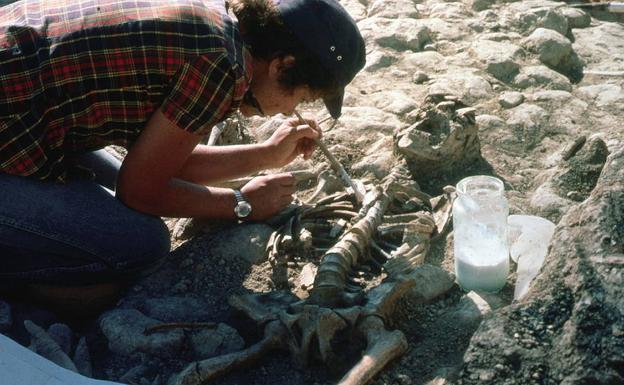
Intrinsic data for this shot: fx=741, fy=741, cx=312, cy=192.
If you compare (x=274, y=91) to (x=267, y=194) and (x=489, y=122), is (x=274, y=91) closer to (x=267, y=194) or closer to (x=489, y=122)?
(x=267, y=194)

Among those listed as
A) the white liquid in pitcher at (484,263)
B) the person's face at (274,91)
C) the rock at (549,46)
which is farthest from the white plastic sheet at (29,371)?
the rock at (549,46)

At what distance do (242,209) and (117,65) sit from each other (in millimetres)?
1112

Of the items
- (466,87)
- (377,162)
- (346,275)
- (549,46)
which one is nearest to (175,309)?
(346,275)

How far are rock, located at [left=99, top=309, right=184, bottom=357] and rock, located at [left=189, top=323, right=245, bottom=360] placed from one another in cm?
7

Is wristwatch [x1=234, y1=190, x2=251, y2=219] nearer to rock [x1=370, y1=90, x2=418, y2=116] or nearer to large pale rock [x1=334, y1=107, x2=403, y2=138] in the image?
large pale rock [x1=334, y1=107, x2=403, y2=138]

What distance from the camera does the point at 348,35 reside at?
125 inches

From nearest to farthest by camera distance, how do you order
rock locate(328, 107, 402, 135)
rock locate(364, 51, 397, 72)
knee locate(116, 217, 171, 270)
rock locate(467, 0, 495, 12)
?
1. knee locate(116, 217, 171, 270)
2. rock locate(328, 107, 402, 135)
3. rock locate(364, 51, 397, 72)
4. rock locate(467, 0, 495, 12)

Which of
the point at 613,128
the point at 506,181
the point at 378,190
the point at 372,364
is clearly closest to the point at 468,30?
the point at 613,128

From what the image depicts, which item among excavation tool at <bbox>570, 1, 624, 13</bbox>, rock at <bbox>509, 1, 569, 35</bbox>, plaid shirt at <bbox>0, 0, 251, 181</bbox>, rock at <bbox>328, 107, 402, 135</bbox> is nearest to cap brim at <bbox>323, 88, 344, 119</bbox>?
plaid shirt at <bbox>0, 0, 251, 181</bbox>

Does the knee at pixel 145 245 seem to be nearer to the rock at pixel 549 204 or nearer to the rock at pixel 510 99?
the rock at pixel 549 204

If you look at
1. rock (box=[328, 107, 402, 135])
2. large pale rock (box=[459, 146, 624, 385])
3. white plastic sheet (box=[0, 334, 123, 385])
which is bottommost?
rock (box=[328, 107, 402, 135])

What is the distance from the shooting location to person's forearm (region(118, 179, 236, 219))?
11.3 ft

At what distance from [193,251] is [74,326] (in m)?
0.73

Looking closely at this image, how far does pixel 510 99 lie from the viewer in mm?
5219
